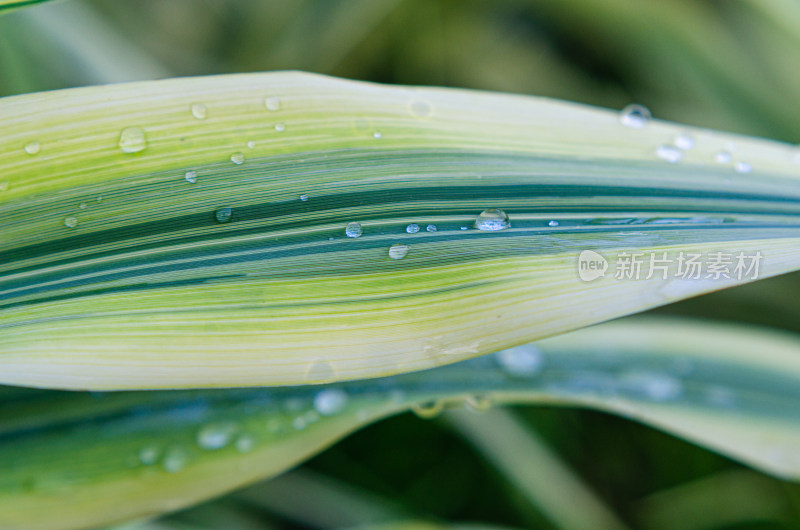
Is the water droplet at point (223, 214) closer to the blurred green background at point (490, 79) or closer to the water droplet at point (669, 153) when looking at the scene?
the water droplet at point (669, 153)

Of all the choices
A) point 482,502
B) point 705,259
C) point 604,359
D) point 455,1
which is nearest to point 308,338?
point 705,259

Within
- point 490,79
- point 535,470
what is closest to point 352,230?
point 535,470

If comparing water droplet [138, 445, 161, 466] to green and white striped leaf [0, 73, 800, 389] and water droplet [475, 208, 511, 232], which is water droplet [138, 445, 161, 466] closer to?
green and white striped leaf [0, 73, 800, 389]

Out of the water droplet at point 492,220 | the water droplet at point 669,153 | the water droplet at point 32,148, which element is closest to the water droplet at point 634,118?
the water droplet at point 669,153

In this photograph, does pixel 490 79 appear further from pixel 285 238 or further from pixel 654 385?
pixel 285 238

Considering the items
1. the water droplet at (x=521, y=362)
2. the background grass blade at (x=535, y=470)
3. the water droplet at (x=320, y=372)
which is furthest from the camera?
the background grass blade at (x=535, y=470)

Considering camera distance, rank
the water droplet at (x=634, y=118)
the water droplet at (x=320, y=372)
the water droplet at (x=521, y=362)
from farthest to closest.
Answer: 1. the water droplet at (x=521, y=362)
2. the water droplet at (x=634, y=118)
3. the water droplet at (x=320, y=372)

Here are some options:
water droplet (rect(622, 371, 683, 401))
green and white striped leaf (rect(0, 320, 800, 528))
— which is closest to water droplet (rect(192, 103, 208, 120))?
green and white striped leaf (rect(0, 320, 800, 528))
